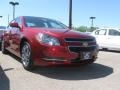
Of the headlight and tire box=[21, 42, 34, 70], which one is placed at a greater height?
the headlight

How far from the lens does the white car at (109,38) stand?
46.0 feet

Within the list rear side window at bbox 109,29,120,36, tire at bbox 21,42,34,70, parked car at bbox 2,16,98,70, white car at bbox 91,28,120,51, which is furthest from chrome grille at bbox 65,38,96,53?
rear side window at bbox 109,29,120,36

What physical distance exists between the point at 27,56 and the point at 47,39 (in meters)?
0.88

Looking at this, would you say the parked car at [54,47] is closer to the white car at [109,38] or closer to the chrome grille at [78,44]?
the chrome grille at [78,44]

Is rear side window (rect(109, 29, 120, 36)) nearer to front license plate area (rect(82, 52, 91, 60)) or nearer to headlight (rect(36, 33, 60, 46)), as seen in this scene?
front license plate area (rect(82, 52, 91, 60))

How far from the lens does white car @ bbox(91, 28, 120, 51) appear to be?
1402 centimetres

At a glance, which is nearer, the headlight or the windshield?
the headlight

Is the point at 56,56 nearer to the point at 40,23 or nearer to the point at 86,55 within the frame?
the point at 86,55

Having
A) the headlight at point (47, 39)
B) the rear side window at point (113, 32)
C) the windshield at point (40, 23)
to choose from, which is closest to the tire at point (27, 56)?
the headlight at point (47, 39)

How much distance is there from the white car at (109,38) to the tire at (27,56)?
7.61m

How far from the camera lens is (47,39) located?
6.41 m

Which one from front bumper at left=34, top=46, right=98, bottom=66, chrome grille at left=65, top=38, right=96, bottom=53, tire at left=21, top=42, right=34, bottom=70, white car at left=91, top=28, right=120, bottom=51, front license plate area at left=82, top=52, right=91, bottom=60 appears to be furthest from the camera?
white car at left=91, top=28, right=120, bottom=51

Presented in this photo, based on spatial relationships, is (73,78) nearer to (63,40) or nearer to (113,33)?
(63,40)

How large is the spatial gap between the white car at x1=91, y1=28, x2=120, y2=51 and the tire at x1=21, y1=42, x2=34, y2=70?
761 cm
